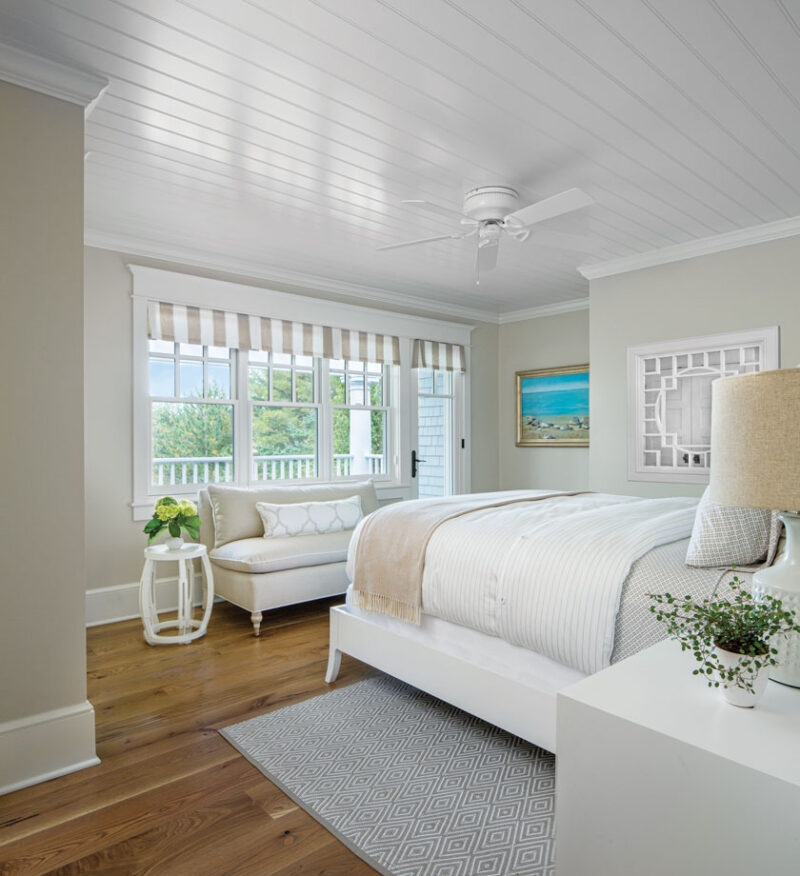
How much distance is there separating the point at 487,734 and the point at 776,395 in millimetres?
1822

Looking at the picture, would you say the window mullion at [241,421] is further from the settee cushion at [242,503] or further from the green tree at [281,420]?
the settee cushion at [242,503]

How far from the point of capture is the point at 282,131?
253cm

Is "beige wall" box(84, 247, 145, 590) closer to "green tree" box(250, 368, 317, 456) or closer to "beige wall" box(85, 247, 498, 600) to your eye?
"beige wall" box(85, 247, 498, 600)

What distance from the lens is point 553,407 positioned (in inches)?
228

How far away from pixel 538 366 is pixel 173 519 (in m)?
3.86

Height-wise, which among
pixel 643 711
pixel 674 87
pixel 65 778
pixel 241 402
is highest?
pixel 674 87

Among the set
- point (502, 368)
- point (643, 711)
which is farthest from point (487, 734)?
point (502, 368)

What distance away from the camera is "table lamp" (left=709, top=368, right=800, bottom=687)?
103 cm

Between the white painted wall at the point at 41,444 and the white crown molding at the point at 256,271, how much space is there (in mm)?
1776

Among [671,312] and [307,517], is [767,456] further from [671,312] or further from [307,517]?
[671,312]

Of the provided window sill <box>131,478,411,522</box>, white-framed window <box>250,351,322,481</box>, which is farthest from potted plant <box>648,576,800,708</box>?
white-framed window <box>250,351,322,481</box>

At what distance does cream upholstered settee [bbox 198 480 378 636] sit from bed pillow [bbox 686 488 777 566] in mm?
2602

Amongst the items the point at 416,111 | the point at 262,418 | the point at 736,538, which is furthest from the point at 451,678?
the point at 262,418

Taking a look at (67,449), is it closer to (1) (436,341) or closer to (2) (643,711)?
(2) (643,711)
